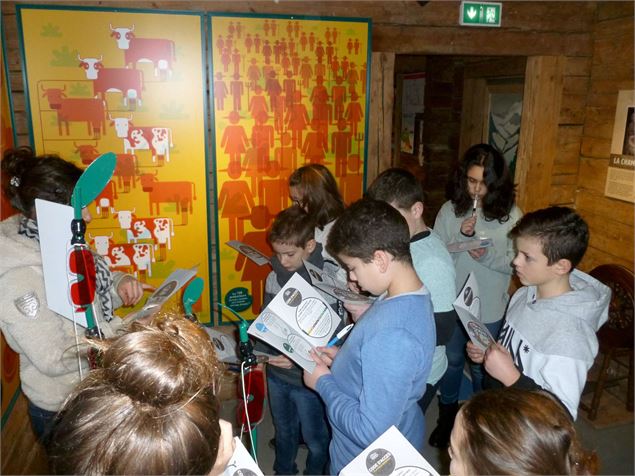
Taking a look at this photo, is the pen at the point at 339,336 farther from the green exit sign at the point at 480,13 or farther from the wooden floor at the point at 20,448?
the green exit sign at the point at 480,13

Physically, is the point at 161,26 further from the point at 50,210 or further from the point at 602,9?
the point at 602,9

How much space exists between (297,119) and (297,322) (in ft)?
6.80

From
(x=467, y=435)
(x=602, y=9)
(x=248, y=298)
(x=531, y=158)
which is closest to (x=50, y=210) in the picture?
(x=467, y=435)

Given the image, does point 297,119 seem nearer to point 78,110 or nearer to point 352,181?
point 352,181

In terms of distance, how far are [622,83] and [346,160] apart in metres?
2.33

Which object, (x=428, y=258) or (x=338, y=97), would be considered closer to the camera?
(x=428, y=258)

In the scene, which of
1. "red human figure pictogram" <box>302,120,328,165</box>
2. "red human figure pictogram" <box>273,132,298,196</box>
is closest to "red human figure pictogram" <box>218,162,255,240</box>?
"red human figure pictogram" <box>273,132,298,196</box>

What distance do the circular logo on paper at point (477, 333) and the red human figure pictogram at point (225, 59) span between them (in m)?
2.52

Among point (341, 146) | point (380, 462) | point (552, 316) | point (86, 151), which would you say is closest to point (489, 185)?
point (552, 316)

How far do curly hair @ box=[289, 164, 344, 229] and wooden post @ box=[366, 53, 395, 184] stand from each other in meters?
1.05

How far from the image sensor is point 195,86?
327 centimetres

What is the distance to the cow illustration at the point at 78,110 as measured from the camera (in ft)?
10.1

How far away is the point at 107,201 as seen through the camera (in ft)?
10.8

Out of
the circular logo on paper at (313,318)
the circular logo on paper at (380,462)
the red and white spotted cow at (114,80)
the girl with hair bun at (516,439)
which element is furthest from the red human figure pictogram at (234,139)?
the girl with hair bun at (516,439)
